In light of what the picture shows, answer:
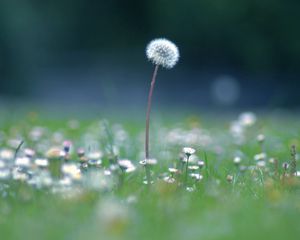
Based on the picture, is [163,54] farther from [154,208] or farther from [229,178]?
[154,208]

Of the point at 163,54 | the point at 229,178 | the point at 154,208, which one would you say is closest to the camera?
the point at 154,208

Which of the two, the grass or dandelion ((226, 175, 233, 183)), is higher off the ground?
dandelion ((226, 175, 233, 183))

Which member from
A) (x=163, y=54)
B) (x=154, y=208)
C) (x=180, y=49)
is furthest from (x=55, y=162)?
(x=180, y=49)

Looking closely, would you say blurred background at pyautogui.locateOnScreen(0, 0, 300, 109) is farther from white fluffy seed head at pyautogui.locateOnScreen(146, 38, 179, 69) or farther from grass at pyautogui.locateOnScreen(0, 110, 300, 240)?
grass at pyautogui.locateOnScreen(0, 110, 300, 240)

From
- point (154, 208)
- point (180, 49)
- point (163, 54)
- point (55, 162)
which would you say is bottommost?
point (154, 208)

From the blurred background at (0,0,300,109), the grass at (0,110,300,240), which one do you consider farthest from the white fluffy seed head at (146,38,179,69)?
the blurred background at (0,0,300,109)

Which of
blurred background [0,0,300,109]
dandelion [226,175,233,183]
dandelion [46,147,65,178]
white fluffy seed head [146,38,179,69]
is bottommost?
dandelion [226,175,233,183]

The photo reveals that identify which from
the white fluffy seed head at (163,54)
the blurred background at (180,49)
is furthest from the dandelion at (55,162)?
the blurred background at (180,49)

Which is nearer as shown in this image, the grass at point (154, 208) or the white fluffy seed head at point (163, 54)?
the grass at point (154, 208)

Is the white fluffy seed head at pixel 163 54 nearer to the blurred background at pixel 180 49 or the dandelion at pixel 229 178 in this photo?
the dandelion at pixel 229 178
